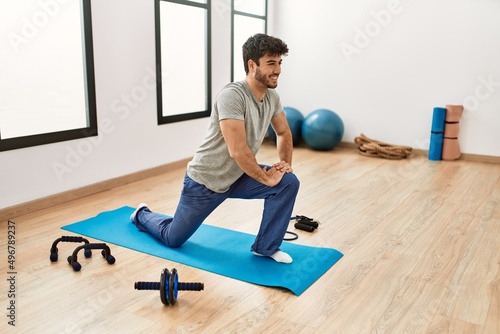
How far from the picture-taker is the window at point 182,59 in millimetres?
4160

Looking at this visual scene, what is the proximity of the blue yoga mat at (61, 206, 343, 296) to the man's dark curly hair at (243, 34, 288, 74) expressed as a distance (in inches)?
38.6

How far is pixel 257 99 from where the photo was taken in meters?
2.36

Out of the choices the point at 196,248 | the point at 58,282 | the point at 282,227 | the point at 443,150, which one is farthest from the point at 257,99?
the point at 443,150

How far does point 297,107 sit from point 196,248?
11.9ft

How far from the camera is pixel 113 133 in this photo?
370 centimetres

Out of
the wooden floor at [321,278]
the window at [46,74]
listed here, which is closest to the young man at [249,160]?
the wooden floor at [321,278]

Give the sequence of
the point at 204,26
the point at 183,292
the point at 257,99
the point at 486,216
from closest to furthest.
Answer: the point at 183,292 → the point at 257,99 → the point at 486,216 → the point at 204,26

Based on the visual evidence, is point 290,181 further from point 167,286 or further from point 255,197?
point 167,286

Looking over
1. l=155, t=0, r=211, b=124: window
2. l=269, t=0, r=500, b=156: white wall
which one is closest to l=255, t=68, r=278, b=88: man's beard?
l=155, t=0, r=211, b=124: window

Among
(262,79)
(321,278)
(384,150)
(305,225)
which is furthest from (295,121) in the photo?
(321,278)

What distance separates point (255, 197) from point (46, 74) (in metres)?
1.71

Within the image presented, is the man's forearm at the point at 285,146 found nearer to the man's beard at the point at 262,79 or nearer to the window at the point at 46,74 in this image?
the man's beard at the point at 262,79

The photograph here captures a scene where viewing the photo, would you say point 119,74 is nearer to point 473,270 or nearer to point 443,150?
point 473,270

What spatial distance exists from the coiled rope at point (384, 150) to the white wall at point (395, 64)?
9.6 inches
